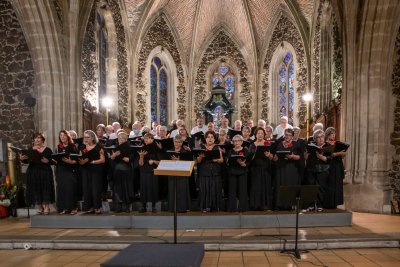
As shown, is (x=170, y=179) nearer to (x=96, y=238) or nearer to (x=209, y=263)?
(x=96, y=238)

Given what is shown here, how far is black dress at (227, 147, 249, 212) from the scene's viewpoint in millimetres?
6676

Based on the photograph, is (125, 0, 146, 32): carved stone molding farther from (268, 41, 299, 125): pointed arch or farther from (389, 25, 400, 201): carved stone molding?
(389, 25, 400, 201): carved stone molding

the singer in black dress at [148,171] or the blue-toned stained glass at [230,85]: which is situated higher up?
the blue-toned stained glass at [230,85]

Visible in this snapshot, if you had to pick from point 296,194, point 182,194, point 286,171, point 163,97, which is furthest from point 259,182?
point 163,97

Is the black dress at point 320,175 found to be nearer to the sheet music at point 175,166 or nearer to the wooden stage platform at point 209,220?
the wooden stage platform at point 209,220

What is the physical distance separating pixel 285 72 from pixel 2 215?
14.1 m

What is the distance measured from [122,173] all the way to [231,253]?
284 cm

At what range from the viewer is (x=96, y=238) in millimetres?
5594

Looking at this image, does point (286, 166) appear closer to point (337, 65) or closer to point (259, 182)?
point (259, 182)

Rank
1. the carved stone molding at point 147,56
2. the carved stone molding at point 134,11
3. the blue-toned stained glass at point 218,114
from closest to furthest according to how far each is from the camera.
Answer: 1. the carved stone molding at point 134,11
2. the blue-toned stained glass at point 218,114
3. the carved stone molding at point 147,56

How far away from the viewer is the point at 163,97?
18.9 metres

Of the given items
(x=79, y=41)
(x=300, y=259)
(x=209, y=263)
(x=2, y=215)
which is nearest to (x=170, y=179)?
(x=209, y=263)

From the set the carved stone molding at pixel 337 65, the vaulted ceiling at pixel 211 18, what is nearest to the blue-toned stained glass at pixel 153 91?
the vaulted ceiling at pixel 211 18

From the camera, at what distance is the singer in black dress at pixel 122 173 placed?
681 centimetres
